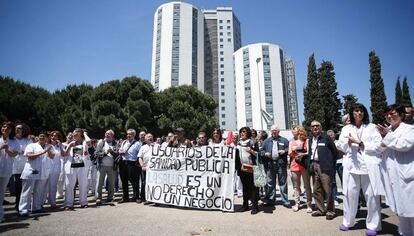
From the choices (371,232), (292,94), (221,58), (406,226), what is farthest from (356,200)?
(292,94)

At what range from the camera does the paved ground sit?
16.4ft

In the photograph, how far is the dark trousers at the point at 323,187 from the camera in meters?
5.88

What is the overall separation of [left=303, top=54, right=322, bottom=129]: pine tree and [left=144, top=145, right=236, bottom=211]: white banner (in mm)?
38765

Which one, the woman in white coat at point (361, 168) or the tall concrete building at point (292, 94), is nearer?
the woman in white coat at point (361, 168)

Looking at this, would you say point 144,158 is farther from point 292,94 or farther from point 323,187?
point 292,94

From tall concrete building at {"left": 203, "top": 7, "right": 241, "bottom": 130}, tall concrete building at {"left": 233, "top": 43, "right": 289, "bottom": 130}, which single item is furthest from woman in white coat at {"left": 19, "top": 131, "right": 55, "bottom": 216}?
tall concrete building at {"left": 203, "top": 7, "right": 241, "bottom": 130}

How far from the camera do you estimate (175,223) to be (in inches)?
224

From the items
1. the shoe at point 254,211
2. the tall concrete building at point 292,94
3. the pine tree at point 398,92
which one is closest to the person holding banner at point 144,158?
the shoe at point 254,211

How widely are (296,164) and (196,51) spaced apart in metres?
84.5

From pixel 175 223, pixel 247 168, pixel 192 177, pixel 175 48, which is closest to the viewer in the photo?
pixel 175 223

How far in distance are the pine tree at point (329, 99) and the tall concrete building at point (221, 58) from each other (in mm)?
55970

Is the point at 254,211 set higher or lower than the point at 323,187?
lower

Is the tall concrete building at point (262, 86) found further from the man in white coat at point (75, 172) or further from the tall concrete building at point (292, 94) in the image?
the man in white coat at point (75, 172)

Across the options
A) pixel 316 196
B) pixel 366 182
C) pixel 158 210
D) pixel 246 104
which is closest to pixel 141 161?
pixel 158 210
